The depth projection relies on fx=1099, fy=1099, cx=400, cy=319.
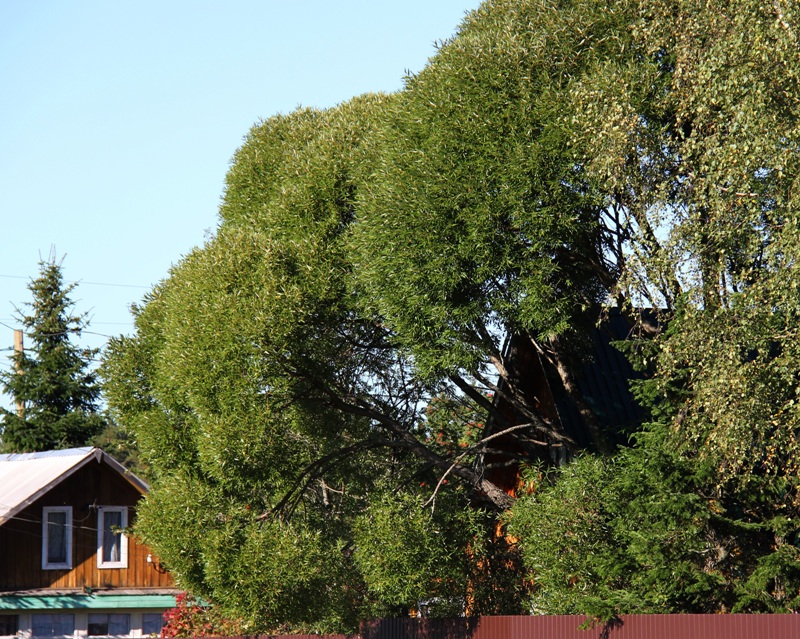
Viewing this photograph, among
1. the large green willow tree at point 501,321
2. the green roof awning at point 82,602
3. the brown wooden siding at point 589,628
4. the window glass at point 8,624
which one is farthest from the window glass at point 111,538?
the brown wooden siding at point 589,628

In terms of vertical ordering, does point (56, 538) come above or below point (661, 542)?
above

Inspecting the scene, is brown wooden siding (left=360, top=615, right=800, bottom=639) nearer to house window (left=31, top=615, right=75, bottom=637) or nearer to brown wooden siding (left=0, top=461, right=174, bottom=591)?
brown wooden siding (left=0, top=461, right=174, bottom=591)

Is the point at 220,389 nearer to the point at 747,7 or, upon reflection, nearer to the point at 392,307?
the point at 392,307

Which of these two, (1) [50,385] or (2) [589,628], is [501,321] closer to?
(2) [589,628]

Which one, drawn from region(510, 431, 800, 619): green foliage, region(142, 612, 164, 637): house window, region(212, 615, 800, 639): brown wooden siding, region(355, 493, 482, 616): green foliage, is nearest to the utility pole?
region(142, 612, 164, 637): house window

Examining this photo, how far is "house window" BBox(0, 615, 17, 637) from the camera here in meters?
38.0

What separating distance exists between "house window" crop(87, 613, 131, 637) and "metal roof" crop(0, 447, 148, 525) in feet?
15.4

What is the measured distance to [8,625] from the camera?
38.1 meters

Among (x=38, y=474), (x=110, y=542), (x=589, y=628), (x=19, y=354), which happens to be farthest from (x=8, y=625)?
(x=589, y=628)

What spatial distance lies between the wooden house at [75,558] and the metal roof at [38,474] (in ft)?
0.14

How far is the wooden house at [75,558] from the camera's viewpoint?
122 feet

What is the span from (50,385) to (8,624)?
499 inches

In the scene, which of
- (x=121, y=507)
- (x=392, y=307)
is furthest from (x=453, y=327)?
(x=121, y=507)

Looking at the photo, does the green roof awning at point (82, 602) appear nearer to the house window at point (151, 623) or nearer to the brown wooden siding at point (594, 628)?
the house window at point (151, 623)
